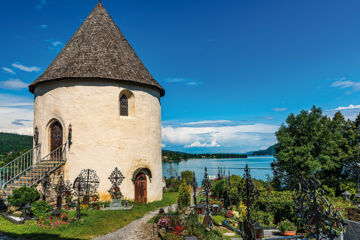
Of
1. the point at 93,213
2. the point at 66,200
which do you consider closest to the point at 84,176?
the point at 66,200

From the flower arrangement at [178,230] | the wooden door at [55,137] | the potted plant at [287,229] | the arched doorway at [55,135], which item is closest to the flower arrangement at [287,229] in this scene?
the potted plant at [287,229]

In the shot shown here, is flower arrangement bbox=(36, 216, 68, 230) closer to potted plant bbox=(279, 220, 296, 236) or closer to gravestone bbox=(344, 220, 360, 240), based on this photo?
potted plant bbox=(279, 220, 296, 236)

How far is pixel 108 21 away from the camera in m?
20.1

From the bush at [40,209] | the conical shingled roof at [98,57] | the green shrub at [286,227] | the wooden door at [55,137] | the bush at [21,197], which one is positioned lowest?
the green shrub at [286,227]

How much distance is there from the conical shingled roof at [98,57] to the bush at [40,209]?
24.1 ft

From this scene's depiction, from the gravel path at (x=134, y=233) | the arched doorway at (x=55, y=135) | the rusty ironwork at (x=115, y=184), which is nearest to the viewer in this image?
the gravel path at (x=134, y=233)

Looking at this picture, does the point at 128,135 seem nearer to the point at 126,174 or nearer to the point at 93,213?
the point at 126,174

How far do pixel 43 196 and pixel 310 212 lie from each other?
12.9 m

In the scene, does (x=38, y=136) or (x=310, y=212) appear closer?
(x=310, y=212)

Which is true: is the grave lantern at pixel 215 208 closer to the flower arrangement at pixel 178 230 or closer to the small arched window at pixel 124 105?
the flower arrangement at pixel 178 230

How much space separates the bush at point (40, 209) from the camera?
12.4m

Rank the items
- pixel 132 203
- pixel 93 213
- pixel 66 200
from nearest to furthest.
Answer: pixel 93 213, pixel 66 200, pixel 132 203

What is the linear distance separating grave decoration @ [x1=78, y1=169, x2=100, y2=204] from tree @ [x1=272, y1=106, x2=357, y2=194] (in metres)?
14.7

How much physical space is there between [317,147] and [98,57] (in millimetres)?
17985
